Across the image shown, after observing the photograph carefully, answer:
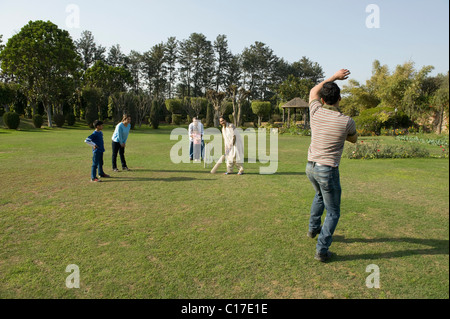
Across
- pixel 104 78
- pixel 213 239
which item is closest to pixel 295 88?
pixel 104 78

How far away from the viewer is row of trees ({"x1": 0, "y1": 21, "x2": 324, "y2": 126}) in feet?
106

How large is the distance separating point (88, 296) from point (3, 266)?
140 cm

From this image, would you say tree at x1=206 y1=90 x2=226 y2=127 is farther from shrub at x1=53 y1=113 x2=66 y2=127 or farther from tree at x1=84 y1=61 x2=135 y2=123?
shrub at x1=53 y1=113 x2=66 y2=127

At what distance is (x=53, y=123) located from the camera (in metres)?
37.2

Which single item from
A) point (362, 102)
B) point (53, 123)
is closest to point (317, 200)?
point (362, 102)

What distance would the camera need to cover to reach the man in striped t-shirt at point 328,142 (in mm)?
3416

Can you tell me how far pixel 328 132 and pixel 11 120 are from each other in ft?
108

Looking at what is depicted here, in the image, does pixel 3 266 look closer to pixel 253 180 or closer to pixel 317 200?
pixel 317 200

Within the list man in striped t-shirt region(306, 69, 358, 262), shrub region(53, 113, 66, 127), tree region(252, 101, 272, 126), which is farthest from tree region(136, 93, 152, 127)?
man in striped t-shirt region(306, 69, 358, 262)

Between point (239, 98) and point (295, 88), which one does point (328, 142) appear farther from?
point (295, 88)

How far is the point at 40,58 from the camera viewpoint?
3244cm

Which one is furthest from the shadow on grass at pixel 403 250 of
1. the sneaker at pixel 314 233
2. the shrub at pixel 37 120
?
the shrub at pixel 37 120

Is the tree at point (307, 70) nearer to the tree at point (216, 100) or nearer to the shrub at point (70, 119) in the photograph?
the tree at point (216, 100)

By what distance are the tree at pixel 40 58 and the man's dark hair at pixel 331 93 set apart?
3572 centimetres
